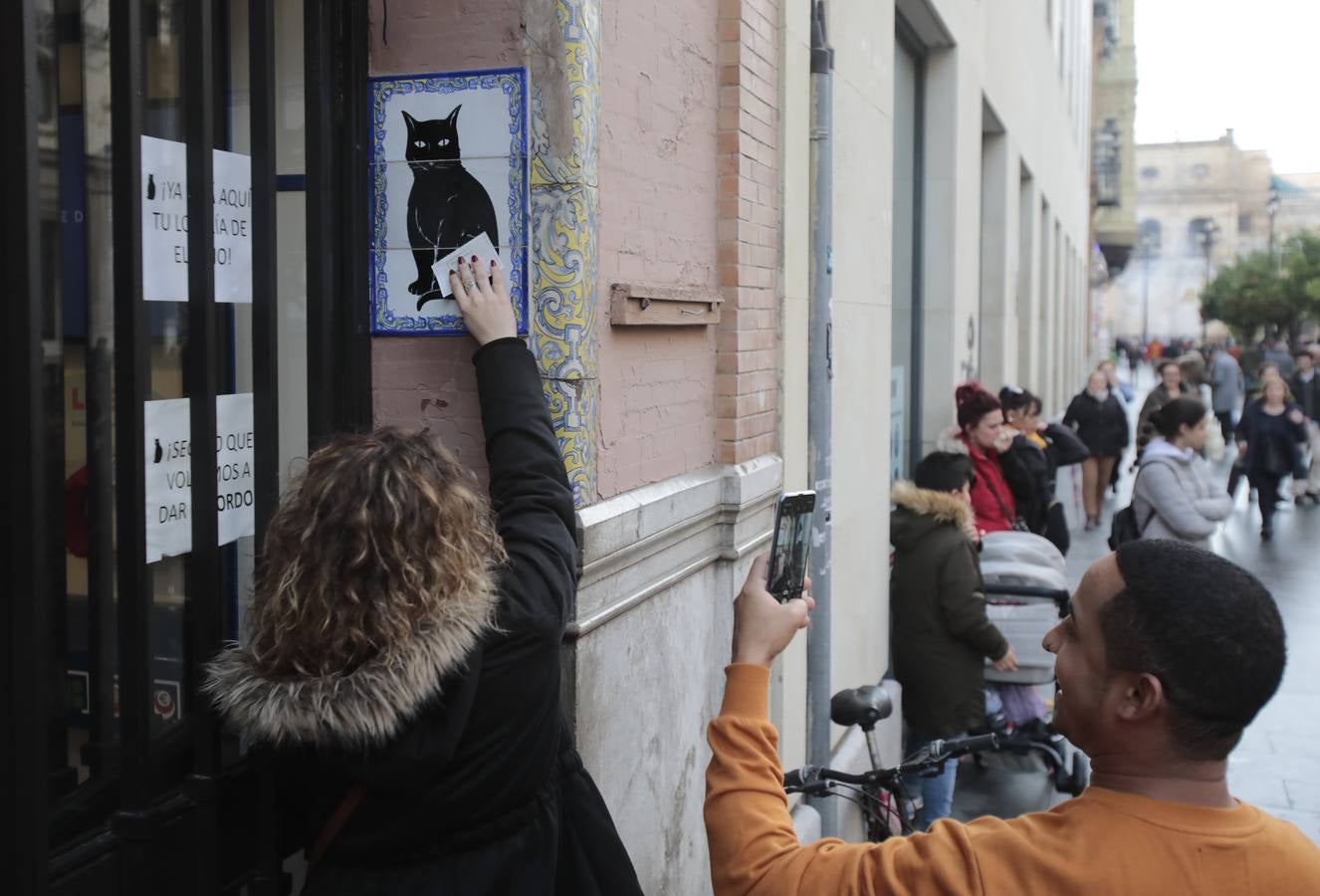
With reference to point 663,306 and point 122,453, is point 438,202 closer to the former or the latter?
point 663,306

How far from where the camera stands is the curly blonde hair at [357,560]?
2.31 metres

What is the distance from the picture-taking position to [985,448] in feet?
26.5

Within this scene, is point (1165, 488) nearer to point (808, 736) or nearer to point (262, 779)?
point (808, 736)

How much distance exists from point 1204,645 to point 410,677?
4.23 ft

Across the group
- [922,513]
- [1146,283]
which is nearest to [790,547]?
[922,513]

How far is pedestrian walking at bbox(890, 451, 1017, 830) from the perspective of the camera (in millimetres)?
6344

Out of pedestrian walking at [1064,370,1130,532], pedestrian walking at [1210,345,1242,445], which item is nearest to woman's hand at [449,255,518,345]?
pedestrian walking at [1064,370,1130,532]

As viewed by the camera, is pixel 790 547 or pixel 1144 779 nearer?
pixel 1144 779

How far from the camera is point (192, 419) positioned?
2854 mm

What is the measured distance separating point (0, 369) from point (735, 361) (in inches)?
113

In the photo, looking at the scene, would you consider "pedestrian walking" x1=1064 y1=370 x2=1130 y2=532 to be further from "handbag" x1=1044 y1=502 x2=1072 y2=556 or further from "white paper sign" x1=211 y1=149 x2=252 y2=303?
"white paper sign" x1=211 y1=149 x2=252 y2=303

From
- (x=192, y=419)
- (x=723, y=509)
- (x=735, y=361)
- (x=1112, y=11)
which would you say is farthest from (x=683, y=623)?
(x=1112, y=11)

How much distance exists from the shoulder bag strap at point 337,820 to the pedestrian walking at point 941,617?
4271 millimetres

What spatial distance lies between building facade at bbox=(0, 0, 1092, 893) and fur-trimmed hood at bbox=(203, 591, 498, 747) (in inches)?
15.6
